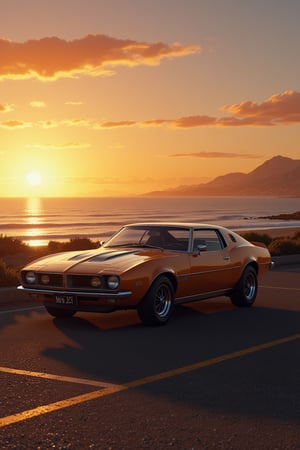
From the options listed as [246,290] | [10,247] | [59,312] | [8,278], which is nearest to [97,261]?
[59,312]

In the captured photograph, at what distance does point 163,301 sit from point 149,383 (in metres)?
3.86

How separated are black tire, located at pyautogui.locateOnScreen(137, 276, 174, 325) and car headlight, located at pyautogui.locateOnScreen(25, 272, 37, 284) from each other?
5.52ft

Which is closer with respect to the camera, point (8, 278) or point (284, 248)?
point (8, 278)

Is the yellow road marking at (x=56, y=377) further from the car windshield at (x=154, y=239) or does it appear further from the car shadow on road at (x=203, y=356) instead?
the car windshield at (x=154, y=239)

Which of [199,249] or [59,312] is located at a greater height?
[199,249]

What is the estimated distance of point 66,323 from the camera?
10703mm

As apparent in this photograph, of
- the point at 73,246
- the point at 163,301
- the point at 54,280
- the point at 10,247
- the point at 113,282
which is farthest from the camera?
the point at 10,247

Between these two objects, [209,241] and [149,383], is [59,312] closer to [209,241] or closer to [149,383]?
[209,241]

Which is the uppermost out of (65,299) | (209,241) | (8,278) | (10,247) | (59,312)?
(10,247)

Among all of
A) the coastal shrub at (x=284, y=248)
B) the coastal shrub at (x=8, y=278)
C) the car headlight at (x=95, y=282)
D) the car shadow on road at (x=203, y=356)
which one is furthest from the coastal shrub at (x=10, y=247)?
the car headlight at (x=95, y=282)

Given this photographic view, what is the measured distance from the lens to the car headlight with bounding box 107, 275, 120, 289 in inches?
394

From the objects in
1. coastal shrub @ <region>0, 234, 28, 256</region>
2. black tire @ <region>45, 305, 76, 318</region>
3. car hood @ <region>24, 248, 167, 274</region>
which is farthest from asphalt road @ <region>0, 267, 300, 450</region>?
coastal shrub @ <region>0, 234, 28, 256</region>

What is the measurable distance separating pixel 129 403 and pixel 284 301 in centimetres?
767

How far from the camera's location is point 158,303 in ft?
34.9
